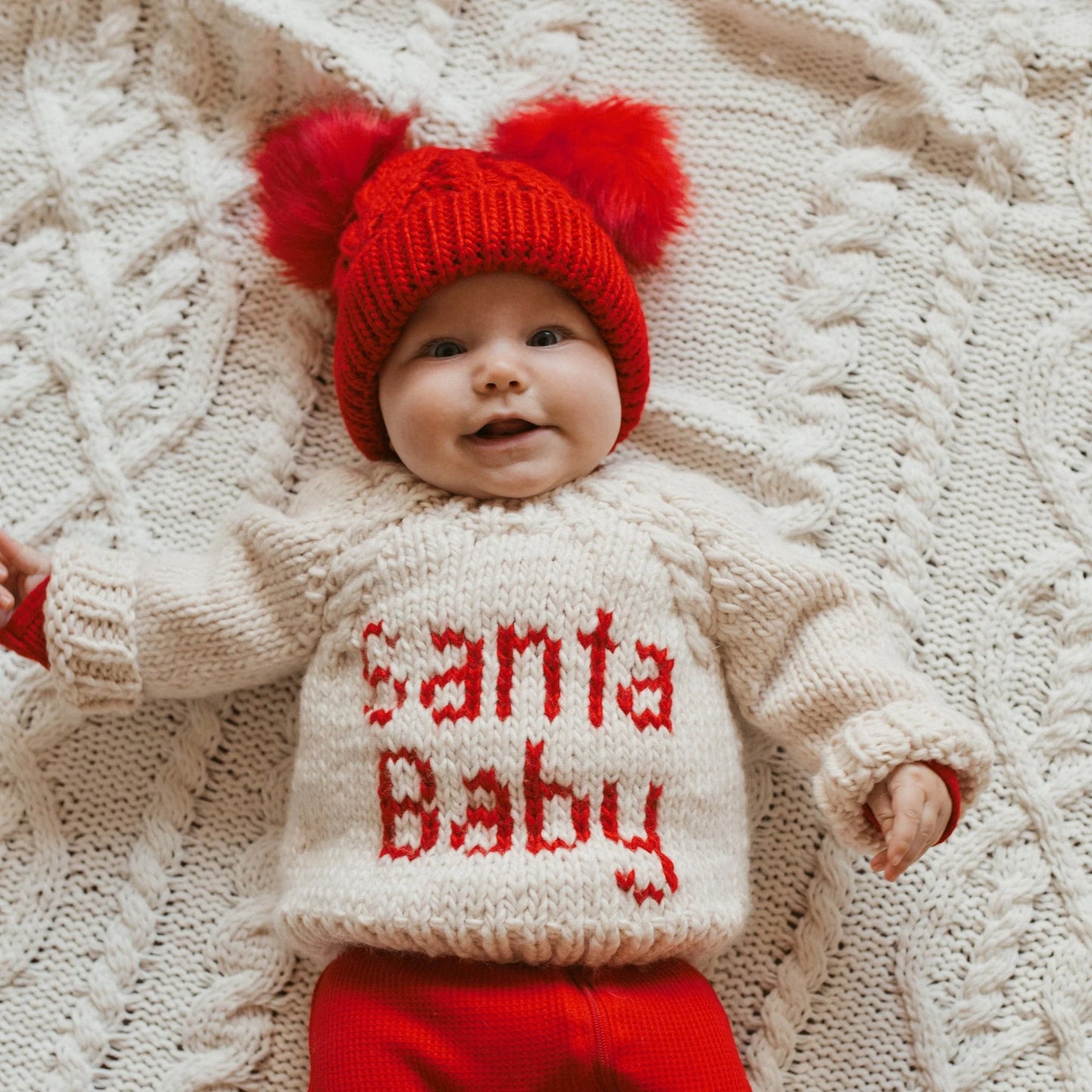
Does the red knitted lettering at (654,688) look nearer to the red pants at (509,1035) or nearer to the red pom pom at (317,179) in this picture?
the red pants at (509,1035)

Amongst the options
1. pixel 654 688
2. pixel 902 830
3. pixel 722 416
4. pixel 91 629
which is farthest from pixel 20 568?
pixel 902 830

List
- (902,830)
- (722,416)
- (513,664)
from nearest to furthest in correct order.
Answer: (902,830) → (513,664) → (722,416)

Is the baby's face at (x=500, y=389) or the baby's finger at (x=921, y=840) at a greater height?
the baby's face at (x=500, y=389)

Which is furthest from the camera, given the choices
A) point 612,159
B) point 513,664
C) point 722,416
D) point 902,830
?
point 722,416

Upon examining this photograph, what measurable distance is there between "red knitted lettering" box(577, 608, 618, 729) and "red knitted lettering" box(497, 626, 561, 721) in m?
0.03

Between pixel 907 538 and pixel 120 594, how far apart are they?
839 millimetres

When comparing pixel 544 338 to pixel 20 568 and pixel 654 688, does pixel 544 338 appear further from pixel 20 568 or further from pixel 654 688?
pixel 20 568

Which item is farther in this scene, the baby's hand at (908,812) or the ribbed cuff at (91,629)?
the ribbed cuff at (91,629)

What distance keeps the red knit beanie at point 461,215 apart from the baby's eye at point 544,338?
0.04 meters

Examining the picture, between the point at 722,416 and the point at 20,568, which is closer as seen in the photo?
the point at 20,568

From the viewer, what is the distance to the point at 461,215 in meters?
1.16

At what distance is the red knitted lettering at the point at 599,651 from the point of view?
1.14m

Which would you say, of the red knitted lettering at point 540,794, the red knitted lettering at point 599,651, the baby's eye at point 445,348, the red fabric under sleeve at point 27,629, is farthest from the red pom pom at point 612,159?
the red fabric under sleeve at point 27,629

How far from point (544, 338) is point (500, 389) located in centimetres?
9
